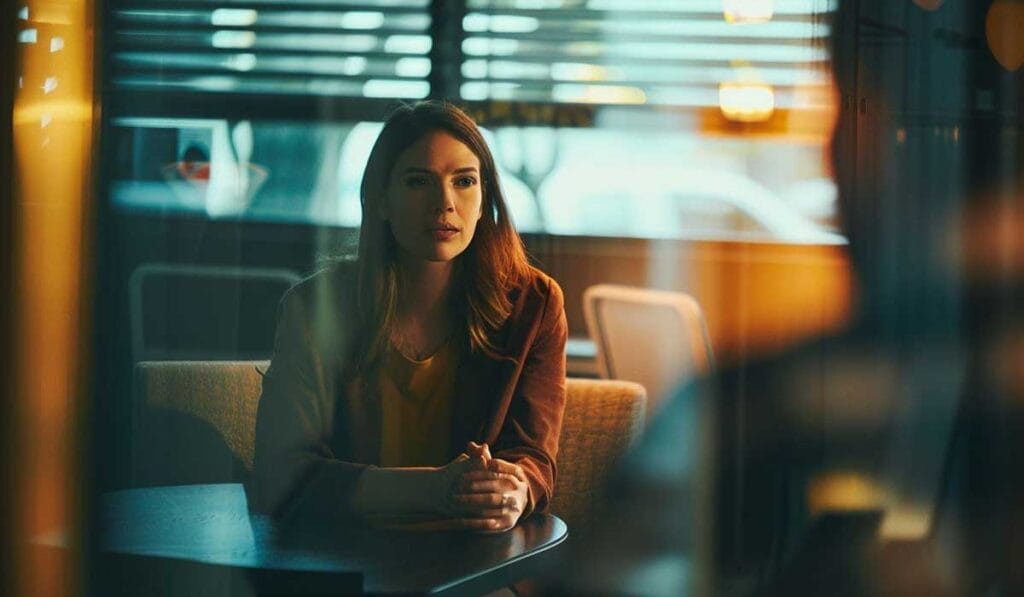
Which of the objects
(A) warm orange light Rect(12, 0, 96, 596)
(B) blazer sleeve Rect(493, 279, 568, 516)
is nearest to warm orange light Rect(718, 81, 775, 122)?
(B) blazer sleeve Rect(493, 279, 568, 516)

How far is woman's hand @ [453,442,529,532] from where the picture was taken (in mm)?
1364

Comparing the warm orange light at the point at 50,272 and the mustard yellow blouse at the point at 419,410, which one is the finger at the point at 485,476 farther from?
the warm orange light at the point at 50,272

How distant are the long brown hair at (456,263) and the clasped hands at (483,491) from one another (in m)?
0.14

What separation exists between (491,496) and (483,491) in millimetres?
11

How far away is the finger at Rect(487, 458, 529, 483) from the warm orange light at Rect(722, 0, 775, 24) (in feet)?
2.24

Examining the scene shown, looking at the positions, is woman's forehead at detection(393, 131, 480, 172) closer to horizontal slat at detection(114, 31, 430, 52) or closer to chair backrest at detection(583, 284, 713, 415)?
horizontal slat at detection(114, 31, 430, 52)

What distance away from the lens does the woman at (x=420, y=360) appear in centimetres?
144

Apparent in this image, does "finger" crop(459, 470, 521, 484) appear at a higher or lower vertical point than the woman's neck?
lower

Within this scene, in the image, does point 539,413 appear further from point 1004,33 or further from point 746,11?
point 1004,33

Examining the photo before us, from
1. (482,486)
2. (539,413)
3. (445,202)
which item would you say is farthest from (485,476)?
(445,202)

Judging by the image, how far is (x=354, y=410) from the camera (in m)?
1.46

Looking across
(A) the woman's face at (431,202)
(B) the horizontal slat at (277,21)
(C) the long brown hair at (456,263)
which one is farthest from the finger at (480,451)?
(B) the horizontal slat at (277,21)

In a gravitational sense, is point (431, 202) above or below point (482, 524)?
above

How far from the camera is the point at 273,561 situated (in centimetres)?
126
